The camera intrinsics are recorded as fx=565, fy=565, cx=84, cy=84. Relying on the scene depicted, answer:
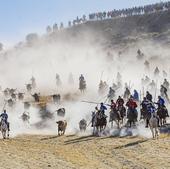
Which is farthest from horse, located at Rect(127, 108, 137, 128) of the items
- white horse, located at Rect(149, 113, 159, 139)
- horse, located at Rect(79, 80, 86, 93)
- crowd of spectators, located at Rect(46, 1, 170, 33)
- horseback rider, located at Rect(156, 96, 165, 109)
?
crowd of spectators, located at Rect(46, 1, 170, 33)

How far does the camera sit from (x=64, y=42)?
169 metres

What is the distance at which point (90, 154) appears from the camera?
35.1m

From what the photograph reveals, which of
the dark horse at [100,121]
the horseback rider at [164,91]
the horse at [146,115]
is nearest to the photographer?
the horse at [146,115]

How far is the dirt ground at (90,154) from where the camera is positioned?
30.9 m

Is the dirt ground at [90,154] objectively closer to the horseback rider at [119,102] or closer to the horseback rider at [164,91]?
the horseback rider at [119,102]

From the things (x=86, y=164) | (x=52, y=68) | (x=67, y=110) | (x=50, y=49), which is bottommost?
(x=86, y=164)

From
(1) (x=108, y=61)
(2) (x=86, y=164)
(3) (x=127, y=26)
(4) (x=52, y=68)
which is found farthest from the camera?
(3) (x=127, y=26)

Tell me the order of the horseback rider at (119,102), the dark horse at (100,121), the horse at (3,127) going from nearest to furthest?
1. the horse at (3,127)
2. the dark horse at (100,121)
3. the horseback rider at (119,102)

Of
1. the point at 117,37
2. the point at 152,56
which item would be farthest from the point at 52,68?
the point at 117,37

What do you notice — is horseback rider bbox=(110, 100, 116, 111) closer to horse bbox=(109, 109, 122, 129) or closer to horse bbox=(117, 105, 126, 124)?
horse bbox=(109, 109, 122, 129)

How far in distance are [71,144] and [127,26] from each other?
12682 cm

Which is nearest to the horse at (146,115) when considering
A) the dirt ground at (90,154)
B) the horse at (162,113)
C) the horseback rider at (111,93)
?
the horse at (162,113)

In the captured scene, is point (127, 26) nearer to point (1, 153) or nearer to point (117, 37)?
point (117, 37)

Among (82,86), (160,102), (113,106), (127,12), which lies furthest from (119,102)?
(127,12)
